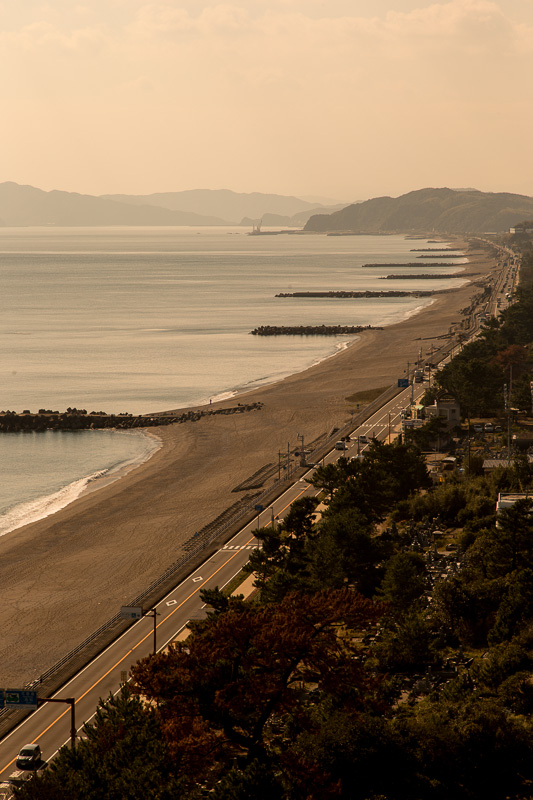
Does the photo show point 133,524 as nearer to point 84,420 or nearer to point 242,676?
point 242,676

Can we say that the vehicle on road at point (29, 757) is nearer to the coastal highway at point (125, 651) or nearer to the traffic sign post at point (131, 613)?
the coastal highway at point (125, 651)

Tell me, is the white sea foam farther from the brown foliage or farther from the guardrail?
the brown foliage

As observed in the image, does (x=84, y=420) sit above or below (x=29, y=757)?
above

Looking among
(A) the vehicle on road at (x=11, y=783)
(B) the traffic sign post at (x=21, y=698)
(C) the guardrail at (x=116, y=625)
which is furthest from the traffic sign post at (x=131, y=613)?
(B) the traffic sign post at (x=21, y=698)

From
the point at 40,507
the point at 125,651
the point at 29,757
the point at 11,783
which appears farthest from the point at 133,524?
the point at 11,783

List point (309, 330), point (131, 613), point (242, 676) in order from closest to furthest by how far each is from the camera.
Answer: point (242, 676), point (131, 613), point (309, 330)

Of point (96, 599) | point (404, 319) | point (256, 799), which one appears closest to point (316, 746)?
point (256, 799)

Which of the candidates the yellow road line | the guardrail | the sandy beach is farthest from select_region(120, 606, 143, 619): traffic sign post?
the sandy beach
